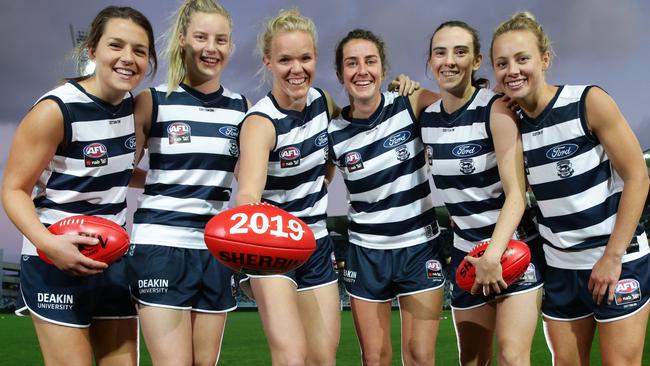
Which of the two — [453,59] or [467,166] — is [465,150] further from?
[453,59]

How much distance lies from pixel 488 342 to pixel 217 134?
1.81 meters

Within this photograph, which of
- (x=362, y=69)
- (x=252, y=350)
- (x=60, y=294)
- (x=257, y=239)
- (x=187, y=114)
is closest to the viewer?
(x=257, y=239)

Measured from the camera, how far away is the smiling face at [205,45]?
3016 millimetres

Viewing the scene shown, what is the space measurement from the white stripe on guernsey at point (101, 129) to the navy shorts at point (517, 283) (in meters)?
1.81

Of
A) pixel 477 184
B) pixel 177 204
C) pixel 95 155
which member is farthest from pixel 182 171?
pixel 477 184

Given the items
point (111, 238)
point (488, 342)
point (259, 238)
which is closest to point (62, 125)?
point (111, 238)

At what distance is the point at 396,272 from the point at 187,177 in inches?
47.6

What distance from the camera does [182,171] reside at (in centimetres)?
293

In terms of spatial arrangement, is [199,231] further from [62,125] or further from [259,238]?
[62,125]

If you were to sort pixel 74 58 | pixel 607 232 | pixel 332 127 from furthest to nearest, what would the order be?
pixel 332 127
pixel 74 58
pixel 607 232

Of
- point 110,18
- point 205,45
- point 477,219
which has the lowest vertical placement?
point 477,219

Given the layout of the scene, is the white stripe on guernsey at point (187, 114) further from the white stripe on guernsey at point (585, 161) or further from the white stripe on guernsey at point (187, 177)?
the white stripe on guernsey at point (585, 161)

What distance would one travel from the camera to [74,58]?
3.11 m

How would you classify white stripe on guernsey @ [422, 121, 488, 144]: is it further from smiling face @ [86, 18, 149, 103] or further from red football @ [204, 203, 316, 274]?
Result: smiling face @ [86, 18, 149, 103]
